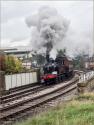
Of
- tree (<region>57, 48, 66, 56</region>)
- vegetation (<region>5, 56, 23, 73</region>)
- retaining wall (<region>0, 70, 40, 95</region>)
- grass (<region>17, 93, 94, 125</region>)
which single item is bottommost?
grass (<region>17, 93, 94, 125</region>)

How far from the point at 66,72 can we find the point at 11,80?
10.1 m

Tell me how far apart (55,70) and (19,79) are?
4.18 metres

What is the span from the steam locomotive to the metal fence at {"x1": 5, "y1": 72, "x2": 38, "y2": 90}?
1.26 m

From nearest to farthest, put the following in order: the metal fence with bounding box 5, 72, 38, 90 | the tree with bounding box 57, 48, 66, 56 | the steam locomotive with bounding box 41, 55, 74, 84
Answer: the metal fence with bounding box 5, 72, 38, 90 < the steam locomotive with bounding box 41, 55, 74, 84 < the tree with bounding box 57, 48, 66, 56

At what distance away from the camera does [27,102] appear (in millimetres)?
23875

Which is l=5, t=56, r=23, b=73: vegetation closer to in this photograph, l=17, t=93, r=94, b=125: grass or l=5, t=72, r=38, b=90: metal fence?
l=5, t=72, r=38, b=90: metal fence

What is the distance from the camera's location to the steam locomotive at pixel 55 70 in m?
40.8

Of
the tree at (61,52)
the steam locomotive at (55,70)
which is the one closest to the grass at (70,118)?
the steam locomotive at (55,70)

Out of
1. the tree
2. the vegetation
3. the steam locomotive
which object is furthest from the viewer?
the tree

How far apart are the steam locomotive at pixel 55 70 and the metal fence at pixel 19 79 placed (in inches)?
49.5

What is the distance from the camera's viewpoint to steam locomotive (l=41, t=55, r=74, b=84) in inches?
1607

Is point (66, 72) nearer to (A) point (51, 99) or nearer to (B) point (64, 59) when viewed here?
(B) point (64, 59)

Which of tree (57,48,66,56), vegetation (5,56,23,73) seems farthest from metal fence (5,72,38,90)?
tree (57,48,66,56)

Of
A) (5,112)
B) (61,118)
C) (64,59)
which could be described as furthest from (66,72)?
(61,118)
